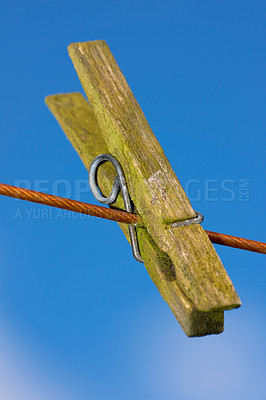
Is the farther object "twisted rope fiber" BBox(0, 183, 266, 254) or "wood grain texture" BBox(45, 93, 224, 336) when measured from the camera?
"twisted rope fiber" BBox(0, 183, 266, 254)

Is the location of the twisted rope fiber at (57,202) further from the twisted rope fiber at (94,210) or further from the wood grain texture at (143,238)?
the wood grain texture at (143,238)

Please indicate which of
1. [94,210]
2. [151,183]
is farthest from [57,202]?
[151,183]

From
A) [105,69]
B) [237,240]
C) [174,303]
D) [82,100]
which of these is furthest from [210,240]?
[82,100]

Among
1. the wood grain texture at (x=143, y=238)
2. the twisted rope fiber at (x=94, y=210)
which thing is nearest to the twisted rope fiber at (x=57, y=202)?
the twisted rope fiber at (x=94, y=210)

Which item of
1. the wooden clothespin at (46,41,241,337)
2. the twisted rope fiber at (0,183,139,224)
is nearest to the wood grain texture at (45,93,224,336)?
the wooden clothespin at (46,41,241,337)

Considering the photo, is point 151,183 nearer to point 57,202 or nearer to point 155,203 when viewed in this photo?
point 155,203

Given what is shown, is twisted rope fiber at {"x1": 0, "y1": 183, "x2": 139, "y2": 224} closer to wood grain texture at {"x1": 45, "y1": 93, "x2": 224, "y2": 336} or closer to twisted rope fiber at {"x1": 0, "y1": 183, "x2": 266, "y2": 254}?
twisted rope fiber at {"x1": 0, "y1": 183, "x2": 266, "y2": 254}
